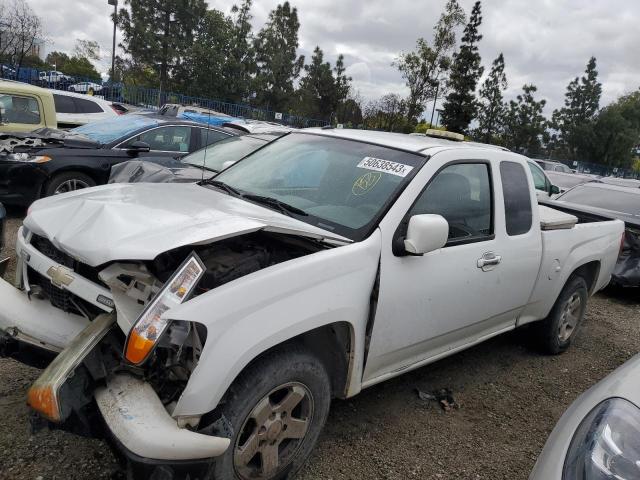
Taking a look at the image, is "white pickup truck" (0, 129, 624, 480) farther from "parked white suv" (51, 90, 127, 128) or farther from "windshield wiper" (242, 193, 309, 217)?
"parked white suv" (51, 90, 127, 128)

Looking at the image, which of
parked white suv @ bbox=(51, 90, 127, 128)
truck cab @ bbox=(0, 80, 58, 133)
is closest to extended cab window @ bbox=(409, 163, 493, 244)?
truck cab @ bbox=(0, 80, 58, 133)

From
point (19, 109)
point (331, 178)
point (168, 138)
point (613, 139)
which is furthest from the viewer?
point (613, 139)

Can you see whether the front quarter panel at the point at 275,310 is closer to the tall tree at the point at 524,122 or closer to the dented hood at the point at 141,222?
the dented hood at the point at 141,222

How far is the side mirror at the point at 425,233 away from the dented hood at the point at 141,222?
0.34 m

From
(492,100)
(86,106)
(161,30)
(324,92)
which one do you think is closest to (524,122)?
(492,100)

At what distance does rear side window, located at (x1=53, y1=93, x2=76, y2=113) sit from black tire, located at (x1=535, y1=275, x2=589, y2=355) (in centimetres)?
1129

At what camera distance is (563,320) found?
470cm

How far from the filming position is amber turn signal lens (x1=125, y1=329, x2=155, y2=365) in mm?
2014

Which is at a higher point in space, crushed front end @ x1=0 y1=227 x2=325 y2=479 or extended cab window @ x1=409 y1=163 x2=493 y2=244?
extended cab window @ x1=409 y1=163 x2=493 y2=244

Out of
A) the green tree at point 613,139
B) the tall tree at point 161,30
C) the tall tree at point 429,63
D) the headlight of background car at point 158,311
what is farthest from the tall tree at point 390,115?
the green tree at point 613,139

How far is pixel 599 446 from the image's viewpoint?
1.74 metres

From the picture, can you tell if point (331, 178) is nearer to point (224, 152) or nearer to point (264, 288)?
point (264, 288)

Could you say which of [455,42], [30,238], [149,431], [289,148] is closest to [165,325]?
[149,431]

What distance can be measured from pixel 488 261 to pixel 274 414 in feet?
5.74
